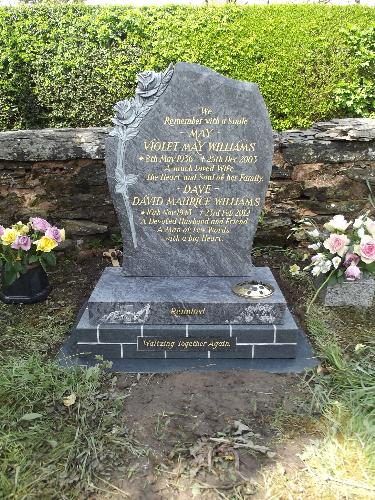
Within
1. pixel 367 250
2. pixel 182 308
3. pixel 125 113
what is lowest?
pixel 182 308

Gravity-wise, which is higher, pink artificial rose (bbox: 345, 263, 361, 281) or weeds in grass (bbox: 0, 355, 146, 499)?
pink artificial rose (bbox: 345, 263, 361, 281)

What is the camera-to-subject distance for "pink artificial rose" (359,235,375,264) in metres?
3.31

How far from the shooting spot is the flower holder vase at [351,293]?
355 centimetres

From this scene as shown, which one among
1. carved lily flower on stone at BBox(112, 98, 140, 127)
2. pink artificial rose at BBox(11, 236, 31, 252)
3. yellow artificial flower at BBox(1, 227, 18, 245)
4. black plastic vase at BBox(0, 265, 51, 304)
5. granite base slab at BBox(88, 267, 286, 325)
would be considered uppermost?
carved lily flower on stone at BBox(112, 98, 140, 127)

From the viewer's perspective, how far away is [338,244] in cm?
339

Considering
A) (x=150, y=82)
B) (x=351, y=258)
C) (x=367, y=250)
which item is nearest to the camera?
(x=150, y=82)

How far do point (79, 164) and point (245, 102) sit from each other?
168 cm

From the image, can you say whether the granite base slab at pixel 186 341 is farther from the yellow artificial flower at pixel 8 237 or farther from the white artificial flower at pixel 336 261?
the yellow artificial flower at pixel 8 237

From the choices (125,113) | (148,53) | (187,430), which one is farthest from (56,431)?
(148,53)

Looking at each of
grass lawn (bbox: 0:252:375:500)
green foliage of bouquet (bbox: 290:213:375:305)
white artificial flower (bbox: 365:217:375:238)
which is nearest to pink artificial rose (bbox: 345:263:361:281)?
green foliage of bouquet (bbox: 290:213:375:305)

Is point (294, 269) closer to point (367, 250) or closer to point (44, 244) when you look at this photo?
point (367, 250)

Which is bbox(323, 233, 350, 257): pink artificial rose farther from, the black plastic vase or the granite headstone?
the black plastic vase

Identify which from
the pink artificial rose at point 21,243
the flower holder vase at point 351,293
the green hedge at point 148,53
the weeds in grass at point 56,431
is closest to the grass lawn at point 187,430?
the weeds in grass at point 56,431

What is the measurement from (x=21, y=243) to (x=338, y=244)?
2.29 meters
